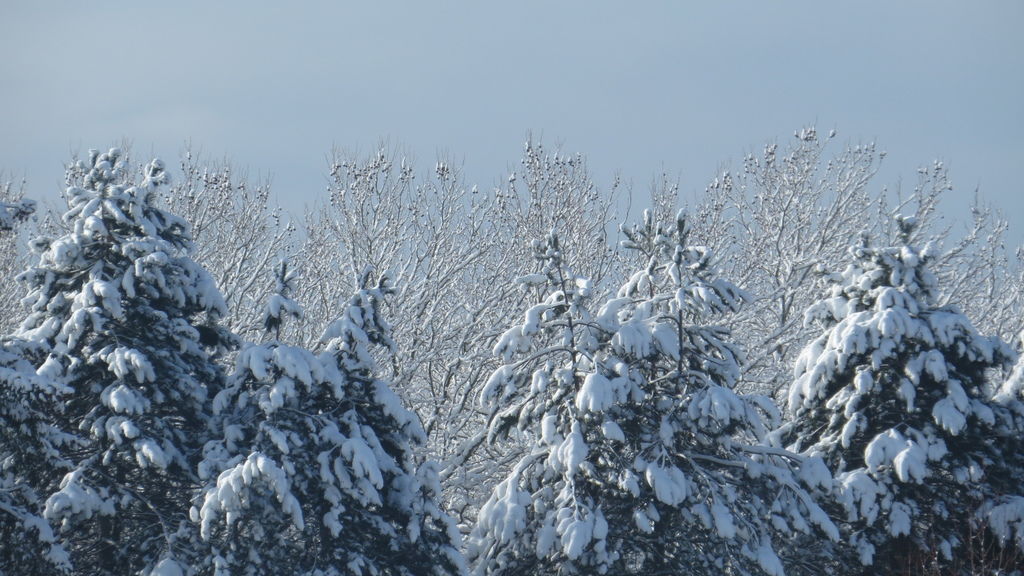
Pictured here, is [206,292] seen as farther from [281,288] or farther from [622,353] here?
[622,353]

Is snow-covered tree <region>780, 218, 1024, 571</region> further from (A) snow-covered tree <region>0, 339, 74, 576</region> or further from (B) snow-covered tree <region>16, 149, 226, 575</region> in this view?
(A) snow-covered tree <region>0, 339, 74, 576</region>

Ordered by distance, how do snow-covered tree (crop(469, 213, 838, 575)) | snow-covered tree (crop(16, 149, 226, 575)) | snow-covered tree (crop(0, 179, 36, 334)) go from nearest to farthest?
snow-covered tree (crop(469, 213, 838, 575)) < snow-covered tree (crop(16, 149, 226, 575)) < snow-covered tree (crop(0, 179, 36, 334))

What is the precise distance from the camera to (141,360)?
13.0m

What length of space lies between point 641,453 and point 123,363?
23.0 ft

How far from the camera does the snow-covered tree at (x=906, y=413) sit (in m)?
14.0

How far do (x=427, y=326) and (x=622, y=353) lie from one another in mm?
11526

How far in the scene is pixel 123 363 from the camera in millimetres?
13023

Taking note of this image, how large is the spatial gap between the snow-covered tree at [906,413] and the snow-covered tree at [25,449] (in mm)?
10153

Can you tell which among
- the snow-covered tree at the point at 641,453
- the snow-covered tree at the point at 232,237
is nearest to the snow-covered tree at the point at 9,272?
the snow-covered tree at the point at 232,237

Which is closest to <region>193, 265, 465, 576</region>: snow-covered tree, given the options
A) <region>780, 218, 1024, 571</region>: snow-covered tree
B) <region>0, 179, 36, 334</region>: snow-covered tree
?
<region>780, 218, 1024, 571</region>: snow-covered tree

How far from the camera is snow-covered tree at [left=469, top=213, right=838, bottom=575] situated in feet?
41.8

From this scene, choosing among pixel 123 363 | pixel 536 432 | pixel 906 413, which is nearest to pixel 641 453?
pixel 536 432

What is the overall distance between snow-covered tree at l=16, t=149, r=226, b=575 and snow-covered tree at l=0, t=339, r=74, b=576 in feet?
4.75

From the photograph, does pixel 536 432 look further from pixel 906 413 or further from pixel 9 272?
pixel 9 272
